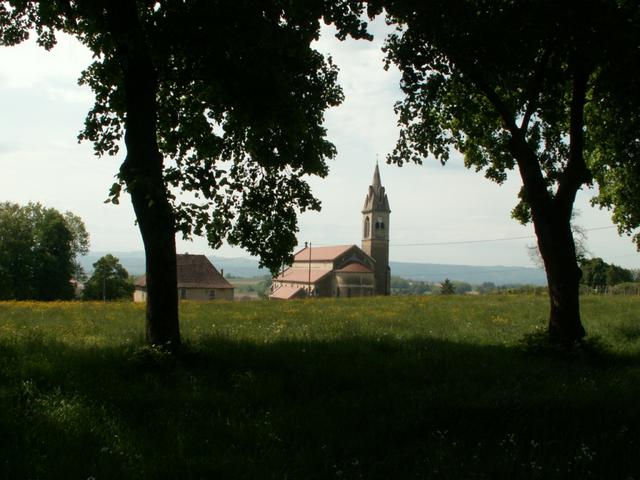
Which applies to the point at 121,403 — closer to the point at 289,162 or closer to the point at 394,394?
the point at 394,394

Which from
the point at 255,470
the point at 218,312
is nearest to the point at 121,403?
the point at 255,470

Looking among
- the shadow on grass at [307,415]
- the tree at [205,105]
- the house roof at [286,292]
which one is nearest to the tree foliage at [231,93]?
the tree at [205,105]

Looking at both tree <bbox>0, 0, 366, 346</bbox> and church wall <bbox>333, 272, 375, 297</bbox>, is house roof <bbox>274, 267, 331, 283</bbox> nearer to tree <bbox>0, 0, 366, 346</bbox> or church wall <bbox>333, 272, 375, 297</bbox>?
church wall <bbox>333, 272, 375, 297</bbox>

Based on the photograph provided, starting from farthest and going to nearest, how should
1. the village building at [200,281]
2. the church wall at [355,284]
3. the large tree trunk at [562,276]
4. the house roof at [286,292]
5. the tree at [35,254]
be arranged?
the house roof at [286,292], the church wall at [355,284], the village building at [200,281], the tree at [35,254], the large tree trunk at [562,276]

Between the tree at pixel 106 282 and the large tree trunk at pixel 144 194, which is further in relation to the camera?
the tree at pixel 106 282

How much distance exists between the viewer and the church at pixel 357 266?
126 meters

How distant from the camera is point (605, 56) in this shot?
1096 centimetres

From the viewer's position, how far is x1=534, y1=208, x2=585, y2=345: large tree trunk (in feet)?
43.4

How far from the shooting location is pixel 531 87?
→ 13797 mm

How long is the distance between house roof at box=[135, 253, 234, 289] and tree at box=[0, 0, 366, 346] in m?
80.4

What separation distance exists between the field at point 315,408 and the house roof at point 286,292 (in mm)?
115972

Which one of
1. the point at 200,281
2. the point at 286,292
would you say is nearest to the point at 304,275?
the point at 286,292

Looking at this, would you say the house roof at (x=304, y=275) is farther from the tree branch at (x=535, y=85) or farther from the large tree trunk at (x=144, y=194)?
the large tree trunk at (x=144, y=194)

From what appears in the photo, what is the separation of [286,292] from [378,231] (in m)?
25.3
